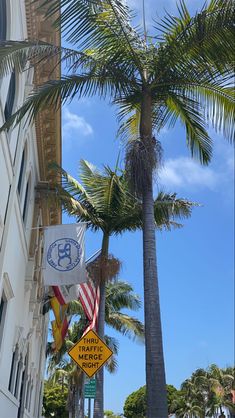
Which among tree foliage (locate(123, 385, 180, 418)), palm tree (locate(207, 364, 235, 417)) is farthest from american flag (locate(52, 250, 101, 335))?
tree foliage (locate(123, 385, 180, 418))

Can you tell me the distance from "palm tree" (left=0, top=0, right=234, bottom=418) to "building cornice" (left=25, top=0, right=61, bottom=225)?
12.8 feet

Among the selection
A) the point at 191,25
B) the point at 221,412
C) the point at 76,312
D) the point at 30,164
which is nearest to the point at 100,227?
the point at 30,164

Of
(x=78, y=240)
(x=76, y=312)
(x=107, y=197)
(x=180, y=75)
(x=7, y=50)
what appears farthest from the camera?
(x=76, y=312)

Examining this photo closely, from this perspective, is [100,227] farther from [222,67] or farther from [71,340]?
[71,340]

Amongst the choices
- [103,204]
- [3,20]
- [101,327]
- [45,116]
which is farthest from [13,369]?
[3,20]

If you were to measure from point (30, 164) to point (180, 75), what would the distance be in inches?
322

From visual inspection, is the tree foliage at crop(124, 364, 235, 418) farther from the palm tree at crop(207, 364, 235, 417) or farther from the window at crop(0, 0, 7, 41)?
the window at crop(0, 0, 7, 41)

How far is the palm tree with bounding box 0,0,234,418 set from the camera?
9406mm

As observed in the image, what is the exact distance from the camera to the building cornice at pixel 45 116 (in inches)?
587

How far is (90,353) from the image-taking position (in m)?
10.3

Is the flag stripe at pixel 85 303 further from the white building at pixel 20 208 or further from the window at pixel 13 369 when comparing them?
the window at pixel 13 369

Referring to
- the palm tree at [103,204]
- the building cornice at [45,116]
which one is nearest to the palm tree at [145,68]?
the building cornice at [45,116]

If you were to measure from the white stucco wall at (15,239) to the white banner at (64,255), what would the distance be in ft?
3.15

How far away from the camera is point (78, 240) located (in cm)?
1477
